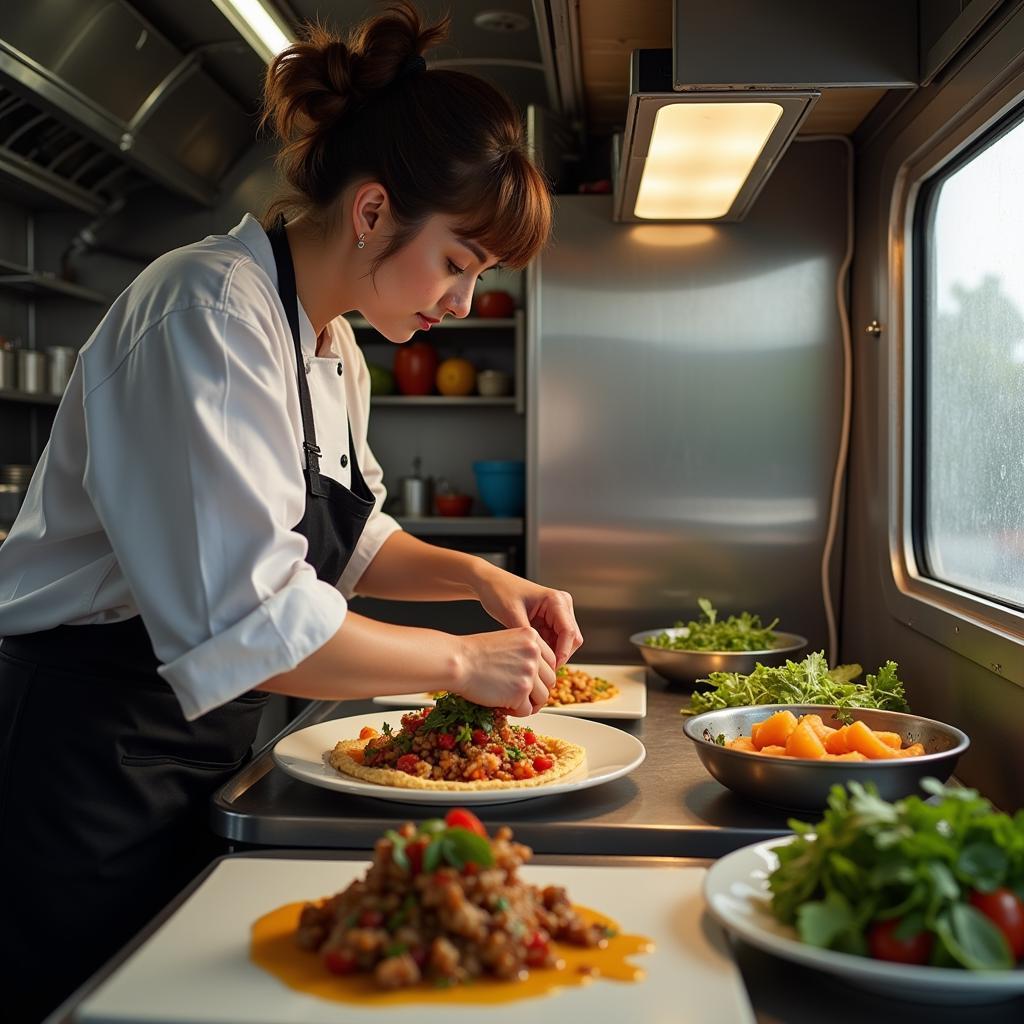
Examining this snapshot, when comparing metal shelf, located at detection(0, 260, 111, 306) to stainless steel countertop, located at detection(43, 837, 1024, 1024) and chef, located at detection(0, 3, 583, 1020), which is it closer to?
chef, located at detection(0, 3, 583, 1020)

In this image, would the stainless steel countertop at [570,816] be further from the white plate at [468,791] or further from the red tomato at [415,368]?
the red tomato at [415,368]

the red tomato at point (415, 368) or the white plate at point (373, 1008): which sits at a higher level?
the red tomato at point (415, 368)

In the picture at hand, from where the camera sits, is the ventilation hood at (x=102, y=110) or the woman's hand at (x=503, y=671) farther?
the ventilation hood at (x=102, y=110)

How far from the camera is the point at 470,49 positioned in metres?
4.04

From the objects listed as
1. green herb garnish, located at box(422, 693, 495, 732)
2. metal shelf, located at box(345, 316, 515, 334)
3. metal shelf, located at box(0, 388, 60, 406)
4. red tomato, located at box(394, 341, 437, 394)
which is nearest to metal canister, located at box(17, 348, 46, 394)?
metal shelf, located at box(0, 388, 60, 406)

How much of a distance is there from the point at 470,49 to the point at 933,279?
2.47 m

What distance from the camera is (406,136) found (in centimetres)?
149

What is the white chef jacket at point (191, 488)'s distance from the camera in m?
1.19

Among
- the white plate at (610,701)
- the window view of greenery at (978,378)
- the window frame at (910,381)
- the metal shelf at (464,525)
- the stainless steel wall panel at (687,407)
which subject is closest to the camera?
the window view of greenery at (978,378)

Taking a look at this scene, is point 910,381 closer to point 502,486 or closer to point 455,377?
point 502,486

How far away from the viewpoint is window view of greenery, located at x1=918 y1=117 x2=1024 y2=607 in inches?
65.0

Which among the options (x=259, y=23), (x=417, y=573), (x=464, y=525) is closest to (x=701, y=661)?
(x=417, y=573)

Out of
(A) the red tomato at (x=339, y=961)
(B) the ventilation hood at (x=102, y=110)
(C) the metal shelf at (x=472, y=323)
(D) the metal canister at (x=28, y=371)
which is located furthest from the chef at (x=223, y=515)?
(D) the metal canister at (x=28, y=371)

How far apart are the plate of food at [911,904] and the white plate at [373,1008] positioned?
0.06m
